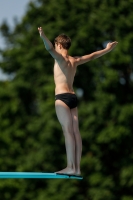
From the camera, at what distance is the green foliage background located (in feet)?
112

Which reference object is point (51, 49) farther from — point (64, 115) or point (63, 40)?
point (64, 115)

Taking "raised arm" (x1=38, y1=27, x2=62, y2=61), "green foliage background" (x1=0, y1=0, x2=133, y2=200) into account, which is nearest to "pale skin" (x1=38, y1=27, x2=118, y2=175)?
"raised arm" (x1=38, y1=27, x2=62, y2=61)

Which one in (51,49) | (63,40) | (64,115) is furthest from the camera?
(63,40)

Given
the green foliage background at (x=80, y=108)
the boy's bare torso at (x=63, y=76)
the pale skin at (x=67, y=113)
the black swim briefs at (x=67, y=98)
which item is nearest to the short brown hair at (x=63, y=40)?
the pale skin at (x=67, y=113)

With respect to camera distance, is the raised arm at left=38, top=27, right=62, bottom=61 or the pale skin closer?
the raised arm at left=38, top=27, right=62, bottom=61

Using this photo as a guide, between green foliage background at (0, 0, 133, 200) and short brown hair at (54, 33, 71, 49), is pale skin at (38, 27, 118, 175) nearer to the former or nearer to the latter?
short brown hair at (54, 33, 71, 49)

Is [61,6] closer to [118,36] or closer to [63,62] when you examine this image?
[118,36]

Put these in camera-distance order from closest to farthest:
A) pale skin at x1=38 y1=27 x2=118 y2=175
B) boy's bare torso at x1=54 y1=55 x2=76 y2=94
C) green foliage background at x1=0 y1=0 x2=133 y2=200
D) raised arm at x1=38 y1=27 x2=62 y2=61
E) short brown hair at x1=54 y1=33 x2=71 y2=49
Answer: raised arm at x1=38 y1=27 x2=62 y2=61 → pale skin at x1=38 y1=27 x2=118 y2=175 → boy's bare torso at x1=54 y1=55 x2=76 y2=94 → short brown hair at x1=54 y1=33 x2=71 y2=49 → green foliage background at x1=0 y1=0 x2=133 y2=200

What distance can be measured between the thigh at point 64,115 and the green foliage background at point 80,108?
22298mm

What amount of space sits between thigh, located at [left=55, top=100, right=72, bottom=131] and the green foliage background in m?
22.3

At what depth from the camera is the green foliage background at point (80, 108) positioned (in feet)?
112

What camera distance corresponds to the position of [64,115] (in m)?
11.1

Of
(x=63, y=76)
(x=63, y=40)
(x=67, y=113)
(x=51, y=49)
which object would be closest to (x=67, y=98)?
(x=67, y=113)

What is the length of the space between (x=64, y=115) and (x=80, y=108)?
2407cm
